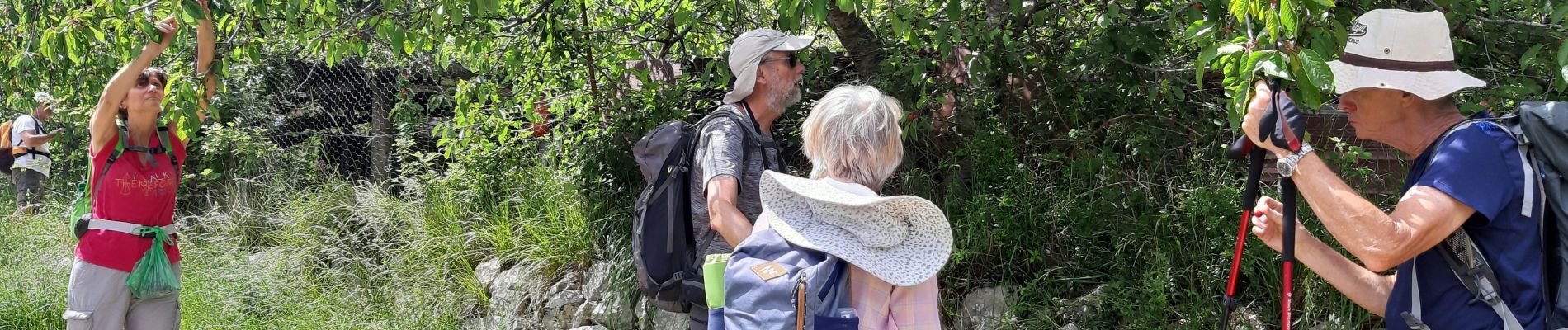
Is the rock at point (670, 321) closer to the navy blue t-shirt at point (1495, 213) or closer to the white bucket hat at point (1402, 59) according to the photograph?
the white bucket hat at point (1402, 59)

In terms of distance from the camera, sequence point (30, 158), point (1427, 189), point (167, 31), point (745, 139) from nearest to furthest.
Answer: point (1427, 189) → point (745, 139) → point (167, 31) → point (30, 158)

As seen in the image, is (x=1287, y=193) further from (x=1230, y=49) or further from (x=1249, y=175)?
(x=1230, y=49)

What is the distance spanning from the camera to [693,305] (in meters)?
3.33

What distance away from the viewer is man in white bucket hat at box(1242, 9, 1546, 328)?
6.97 feet

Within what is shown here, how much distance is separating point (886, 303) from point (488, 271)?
13.4 ft

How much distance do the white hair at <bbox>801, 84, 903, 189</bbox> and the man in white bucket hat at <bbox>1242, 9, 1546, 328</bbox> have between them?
698mm

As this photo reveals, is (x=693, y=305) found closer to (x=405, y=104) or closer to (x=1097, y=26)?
(x=1097, y=26)

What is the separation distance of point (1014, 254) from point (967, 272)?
20cm

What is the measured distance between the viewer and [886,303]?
2.20 m

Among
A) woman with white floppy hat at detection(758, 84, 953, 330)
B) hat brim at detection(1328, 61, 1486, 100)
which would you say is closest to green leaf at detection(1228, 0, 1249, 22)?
hat brim at detection(1328, 61, 1486, 100)

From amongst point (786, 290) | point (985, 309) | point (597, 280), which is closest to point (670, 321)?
point (597, 280)

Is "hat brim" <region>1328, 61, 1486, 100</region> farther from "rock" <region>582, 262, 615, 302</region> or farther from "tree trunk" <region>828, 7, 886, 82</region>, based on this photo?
"rock" <region>582, 262, 615, 302</region>

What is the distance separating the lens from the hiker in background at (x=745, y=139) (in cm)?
304

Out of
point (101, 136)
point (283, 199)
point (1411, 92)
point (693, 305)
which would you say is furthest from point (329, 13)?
point (1411, 92)
